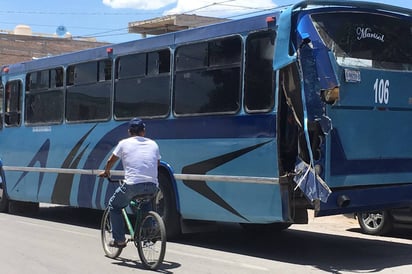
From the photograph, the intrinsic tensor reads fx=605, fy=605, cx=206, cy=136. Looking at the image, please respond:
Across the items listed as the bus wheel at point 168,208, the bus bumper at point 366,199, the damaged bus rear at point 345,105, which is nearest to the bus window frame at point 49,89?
the bus wheel at point 168,208

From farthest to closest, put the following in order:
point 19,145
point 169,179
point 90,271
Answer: point 19,145 < point 169,179 < point 90,271

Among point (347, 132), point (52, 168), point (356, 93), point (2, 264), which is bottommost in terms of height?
point (2, 264)

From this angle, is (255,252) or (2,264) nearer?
(2,264)

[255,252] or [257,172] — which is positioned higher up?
[257,172]

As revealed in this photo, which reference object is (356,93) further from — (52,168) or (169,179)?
(52,168)

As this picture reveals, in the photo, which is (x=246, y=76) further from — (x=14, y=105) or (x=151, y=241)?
(x=14, y=105)

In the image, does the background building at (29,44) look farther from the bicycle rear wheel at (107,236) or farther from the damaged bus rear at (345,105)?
the damaged bus rear at (345,105)

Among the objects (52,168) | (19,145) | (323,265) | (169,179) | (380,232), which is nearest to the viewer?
(323,265)

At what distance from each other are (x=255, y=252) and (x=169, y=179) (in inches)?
71.6

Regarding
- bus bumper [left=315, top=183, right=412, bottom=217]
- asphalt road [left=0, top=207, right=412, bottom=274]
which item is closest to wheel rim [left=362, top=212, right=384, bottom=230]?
asphalt road [left=0, top=207, right=412, bottom=274]

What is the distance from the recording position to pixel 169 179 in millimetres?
9742

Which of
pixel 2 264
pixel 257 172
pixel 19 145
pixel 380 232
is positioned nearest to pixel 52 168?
pixel 19 145

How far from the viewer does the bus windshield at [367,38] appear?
7.98 m

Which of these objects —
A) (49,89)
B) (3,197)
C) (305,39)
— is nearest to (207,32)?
(305,39)
